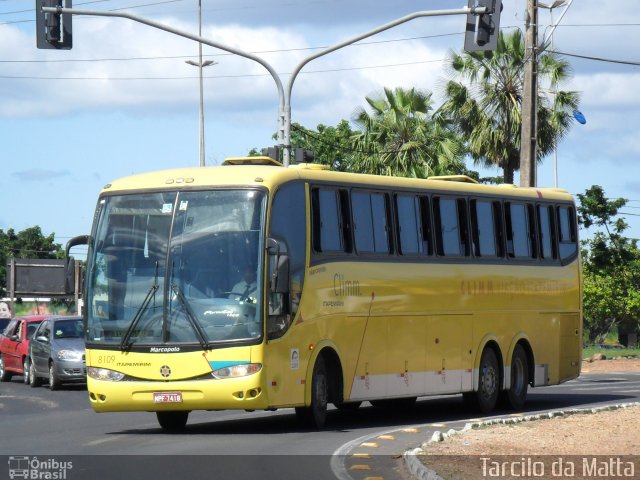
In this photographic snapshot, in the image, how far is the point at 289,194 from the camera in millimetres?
18750

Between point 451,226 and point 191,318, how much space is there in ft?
20.2

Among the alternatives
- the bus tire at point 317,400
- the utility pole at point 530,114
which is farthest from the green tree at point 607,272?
the bus tire at point 317,400

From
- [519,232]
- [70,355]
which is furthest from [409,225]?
[70,355]

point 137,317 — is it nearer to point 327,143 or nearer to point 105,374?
point 105,374

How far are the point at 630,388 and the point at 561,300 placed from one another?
514 centimetres

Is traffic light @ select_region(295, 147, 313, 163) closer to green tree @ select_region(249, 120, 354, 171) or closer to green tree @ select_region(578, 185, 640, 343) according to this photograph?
green tree @ select_region(578, 185, 640, 343)

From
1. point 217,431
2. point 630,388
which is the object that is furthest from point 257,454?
point 630,388

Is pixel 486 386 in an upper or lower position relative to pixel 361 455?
upper

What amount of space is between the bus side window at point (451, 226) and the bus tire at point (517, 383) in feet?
8.30

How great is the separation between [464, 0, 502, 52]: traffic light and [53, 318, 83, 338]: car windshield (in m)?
12.2

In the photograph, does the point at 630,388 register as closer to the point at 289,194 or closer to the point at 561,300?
the point at 561,300

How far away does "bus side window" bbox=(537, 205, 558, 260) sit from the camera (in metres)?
25.5

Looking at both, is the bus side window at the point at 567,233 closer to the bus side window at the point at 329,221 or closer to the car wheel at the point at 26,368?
the bus side window at the point at 329,221

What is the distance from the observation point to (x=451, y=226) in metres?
22.8
